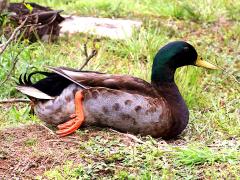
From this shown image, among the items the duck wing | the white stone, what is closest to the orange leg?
the duck wing

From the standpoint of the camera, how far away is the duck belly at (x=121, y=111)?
209 inches

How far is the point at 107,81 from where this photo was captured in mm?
5402

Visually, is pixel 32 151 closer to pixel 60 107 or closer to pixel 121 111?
pixel 60 107

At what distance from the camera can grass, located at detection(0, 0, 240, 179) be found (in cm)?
463

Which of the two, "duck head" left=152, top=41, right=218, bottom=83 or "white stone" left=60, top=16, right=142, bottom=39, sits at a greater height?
"duck head" left=152, top=41, right=218, bottom=83

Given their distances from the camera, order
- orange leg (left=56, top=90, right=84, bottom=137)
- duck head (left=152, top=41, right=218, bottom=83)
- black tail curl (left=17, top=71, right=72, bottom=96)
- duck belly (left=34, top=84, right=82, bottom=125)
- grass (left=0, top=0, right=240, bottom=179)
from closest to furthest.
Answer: grass (left=0, top=0, right=240, bottom=179)
orange leg (left=56, top=90, right=84, bottom=137)
duck belly (left=34, top=84, right=82, bottom=125)
black tail curl (left=17, top=71, right=72, bottom=96)
duck head (left=152, top=41, right=218, bottom=83)

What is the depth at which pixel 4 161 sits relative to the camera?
15.9 feet

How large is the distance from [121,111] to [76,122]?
0.37 metres

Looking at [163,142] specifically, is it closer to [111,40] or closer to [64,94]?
[64,94]

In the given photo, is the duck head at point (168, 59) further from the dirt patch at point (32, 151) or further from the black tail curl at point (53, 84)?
the dirt patch at point (32, 151)

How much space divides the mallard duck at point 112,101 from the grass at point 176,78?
0.45 ft

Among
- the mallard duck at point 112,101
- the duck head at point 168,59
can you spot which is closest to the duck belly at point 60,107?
the mallard duck at point 112,101

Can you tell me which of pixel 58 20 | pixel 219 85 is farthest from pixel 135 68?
pixel 58 20

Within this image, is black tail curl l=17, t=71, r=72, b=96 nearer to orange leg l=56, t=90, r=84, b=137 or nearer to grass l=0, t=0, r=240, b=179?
orange leg l=56, t=90, r=84, b=137
